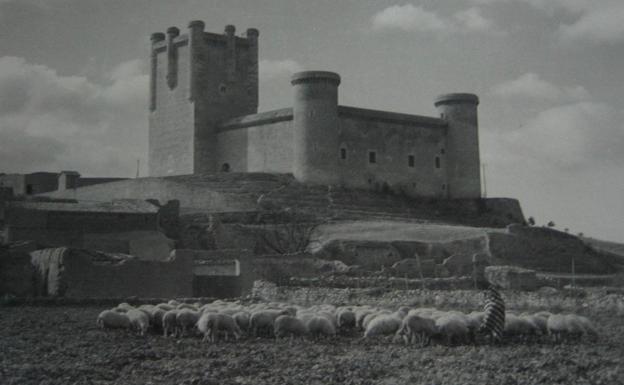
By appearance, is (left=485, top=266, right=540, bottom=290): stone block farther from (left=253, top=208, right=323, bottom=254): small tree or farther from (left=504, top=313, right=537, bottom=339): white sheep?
(left=253, top=208, right=323, bottom=254): small tree

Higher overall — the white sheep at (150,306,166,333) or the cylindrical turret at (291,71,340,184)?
the cylindrical turret at (291,71,340,184)

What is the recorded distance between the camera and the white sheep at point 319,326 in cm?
1473

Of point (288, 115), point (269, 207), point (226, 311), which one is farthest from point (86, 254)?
point (288, 115)

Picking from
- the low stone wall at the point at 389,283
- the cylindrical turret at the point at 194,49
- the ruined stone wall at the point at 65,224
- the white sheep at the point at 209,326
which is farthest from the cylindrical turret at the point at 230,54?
the white sheep at the point at 209,326

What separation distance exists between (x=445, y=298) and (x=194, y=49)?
31.7 m

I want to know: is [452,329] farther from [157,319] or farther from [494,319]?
[157,319]

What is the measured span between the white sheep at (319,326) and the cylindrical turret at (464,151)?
116 ft

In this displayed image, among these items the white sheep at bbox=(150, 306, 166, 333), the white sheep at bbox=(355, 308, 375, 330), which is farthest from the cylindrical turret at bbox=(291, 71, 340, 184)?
the white sheep at bbox=(150, 306, 166, 333)

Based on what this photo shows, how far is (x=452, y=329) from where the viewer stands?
13883 millimetres

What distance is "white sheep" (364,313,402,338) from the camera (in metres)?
14.7

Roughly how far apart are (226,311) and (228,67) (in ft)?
117

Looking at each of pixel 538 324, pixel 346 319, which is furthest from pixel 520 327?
pixel 346 319

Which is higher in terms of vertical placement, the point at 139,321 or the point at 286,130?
the point at 286,130

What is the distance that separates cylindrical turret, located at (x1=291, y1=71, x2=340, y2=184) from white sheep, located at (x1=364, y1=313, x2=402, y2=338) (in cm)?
2957
